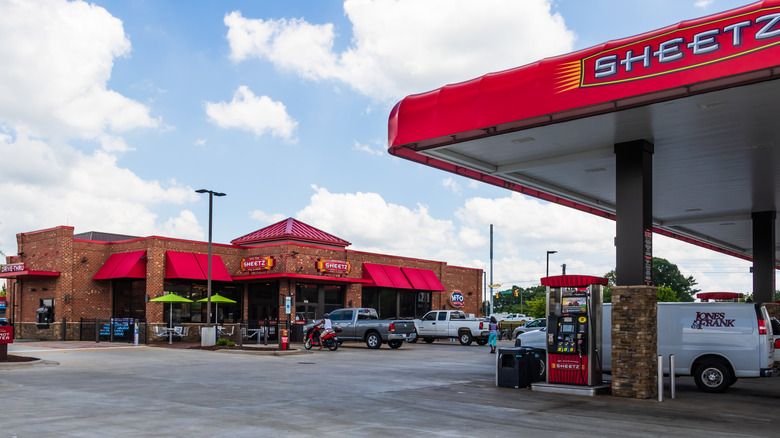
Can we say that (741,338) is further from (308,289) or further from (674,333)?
(308,289)

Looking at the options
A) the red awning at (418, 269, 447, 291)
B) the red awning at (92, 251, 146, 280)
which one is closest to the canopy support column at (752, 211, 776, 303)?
the red awning at (418, 269, 447, 291)

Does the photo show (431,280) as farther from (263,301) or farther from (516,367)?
(516,367)

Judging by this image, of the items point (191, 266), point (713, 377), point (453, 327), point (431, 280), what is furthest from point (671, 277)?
point (713, 377)

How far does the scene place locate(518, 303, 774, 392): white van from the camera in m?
15.6

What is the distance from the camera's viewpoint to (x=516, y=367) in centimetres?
1570

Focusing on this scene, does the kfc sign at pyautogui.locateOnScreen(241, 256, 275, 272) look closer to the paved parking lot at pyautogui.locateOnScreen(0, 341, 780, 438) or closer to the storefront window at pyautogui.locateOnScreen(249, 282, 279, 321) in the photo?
the storefront window at pyautogui.locateOnScreen(249, 282, 279, 321)

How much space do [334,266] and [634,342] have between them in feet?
88.8

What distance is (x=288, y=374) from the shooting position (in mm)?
18812

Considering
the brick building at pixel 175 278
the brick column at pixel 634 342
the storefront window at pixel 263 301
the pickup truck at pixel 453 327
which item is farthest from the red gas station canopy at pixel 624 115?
the storefront window at pixel 263 301

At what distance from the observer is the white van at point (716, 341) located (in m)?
15.6

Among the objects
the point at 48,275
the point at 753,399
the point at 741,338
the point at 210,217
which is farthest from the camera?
the point at 48,275

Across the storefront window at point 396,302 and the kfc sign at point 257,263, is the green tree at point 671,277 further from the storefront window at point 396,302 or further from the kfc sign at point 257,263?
the kfc sign at point 257,263

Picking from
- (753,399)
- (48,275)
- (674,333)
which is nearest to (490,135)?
(674,333)

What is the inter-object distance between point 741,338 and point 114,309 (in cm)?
3294
